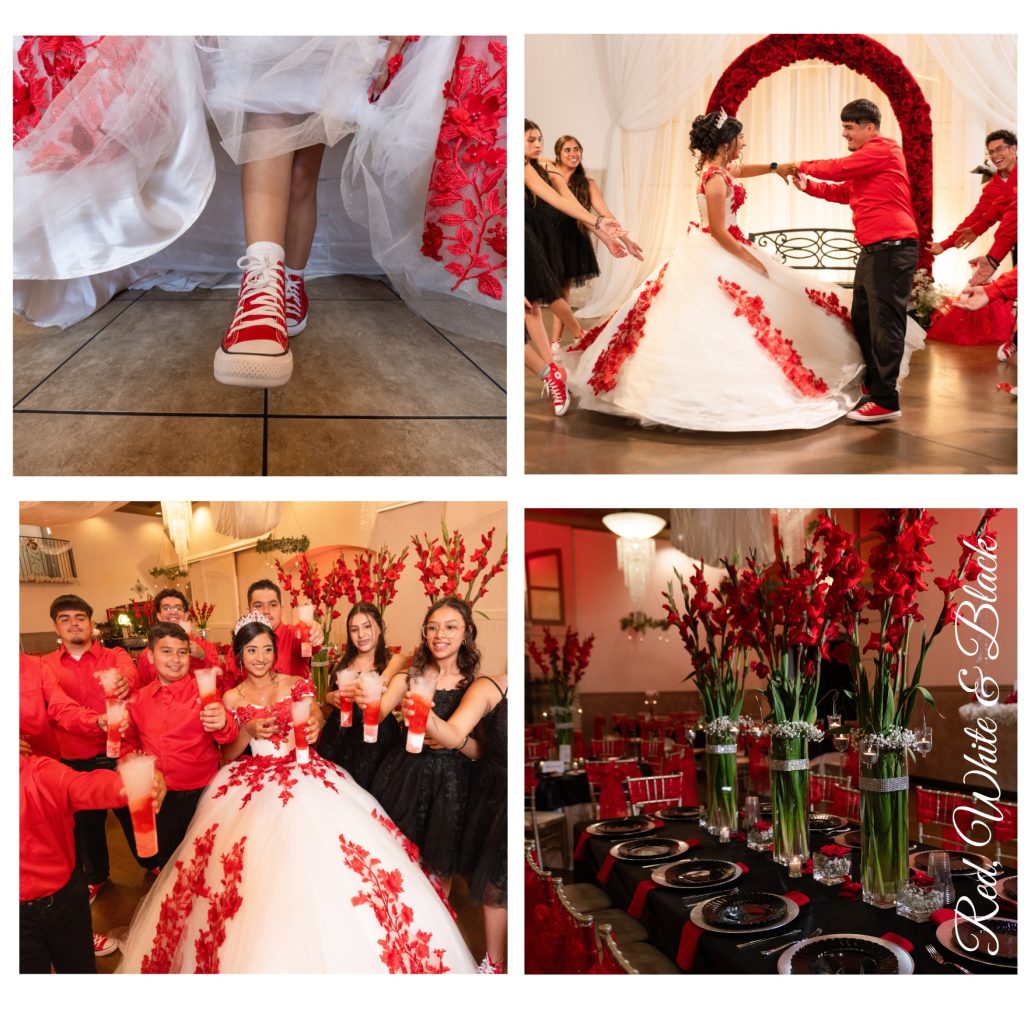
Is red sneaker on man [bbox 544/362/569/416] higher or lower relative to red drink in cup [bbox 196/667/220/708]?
higher

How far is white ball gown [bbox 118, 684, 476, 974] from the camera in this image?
4.74 feet

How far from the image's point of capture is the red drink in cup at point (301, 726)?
1552mm

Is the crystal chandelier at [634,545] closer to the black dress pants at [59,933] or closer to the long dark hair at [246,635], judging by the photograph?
the long dark hair at [246,635]

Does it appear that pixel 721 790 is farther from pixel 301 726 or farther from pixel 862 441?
pixel 301 726

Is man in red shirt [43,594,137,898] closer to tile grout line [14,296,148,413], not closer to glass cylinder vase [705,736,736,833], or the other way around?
tile grout line [14,296,148,413]

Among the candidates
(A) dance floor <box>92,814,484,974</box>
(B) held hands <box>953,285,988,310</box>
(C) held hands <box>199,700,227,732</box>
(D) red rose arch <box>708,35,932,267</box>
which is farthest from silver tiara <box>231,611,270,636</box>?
(B) held hands <box>953,285,988,310</box>

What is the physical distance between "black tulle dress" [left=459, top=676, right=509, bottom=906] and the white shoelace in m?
0.75

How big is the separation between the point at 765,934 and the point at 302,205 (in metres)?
1.51

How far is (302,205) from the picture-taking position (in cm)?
179

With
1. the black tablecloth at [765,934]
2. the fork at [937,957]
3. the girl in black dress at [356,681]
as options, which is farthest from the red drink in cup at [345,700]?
the fork at [937,957]

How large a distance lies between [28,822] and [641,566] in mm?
1917

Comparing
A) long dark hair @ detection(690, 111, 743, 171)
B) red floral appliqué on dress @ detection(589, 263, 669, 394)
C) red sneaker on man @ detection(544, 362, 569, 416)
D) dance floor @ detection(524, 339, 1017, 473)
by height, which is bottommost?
dance floor @ detection(524, 339, 1017, 473)

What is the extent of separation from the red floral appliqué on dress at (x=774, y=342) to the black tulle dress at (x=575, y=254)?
283 millimetres
